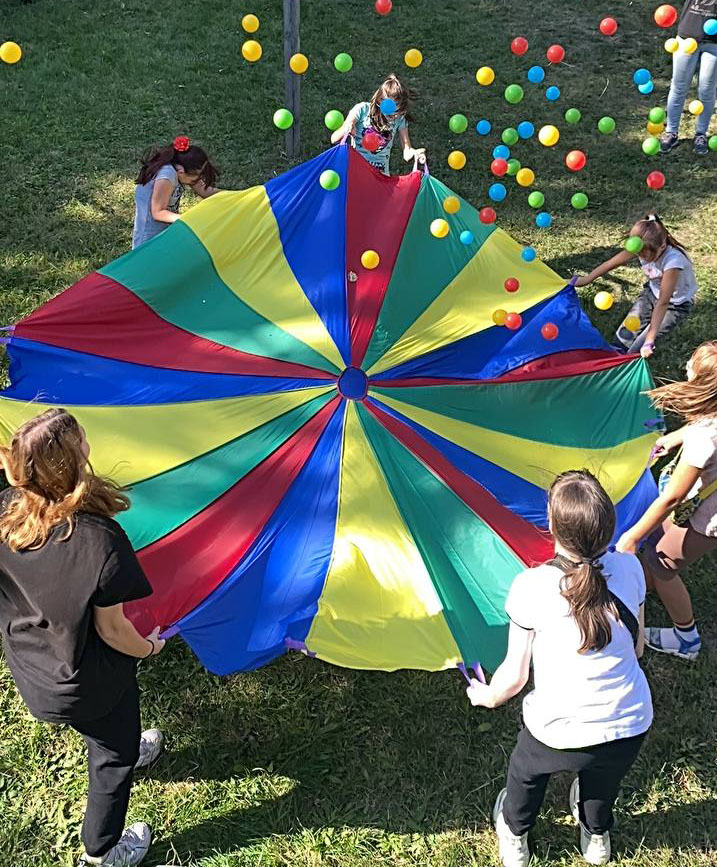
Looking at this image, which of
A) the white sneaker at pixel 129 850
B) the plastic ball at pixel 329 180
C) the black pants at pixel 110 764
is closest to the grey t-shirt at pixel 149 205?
the plastic ball at pixel 329 180

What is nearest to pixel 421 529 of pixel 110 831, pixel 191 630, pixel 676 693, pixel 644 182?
pixel 191 630

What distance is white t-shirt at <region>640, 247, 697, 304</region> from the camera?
13.8 ft

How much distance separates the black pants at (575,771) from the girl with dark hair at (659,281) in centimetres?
223

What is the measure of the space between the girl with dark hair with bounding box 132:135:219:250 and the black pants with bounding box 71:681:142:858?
258 centimetres

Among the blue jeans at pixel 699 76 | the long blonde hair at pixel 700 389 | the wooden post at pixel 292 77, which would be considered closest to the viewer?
the long blonde hair at pixel 700 389

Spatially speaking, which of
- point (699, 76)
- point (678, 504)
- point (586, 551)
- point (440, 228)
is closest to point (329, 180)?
point (440, 228)

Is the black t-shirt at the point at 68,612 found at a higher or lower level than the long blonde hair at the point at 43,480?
lower

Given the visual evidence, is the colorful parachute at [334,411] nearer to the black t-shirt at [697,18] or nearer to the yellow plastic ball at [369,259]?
the yellow plastic ball at [369,259]

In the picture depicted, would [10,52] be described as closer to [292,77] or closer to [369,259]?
[369,259]

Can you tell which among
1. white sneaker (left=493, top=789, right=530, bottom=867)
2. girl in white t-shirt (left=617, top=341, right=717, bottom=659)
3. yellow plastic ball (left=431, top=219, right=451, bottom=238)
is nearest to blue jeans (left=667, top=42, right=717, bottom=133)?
yellow plastic ball (left=431, top=219, right=451, bottom=238)

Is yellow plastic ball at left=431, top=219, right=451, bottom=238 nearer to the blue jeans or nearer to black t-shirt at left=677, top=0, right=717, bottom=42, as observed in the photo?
the blue jeans

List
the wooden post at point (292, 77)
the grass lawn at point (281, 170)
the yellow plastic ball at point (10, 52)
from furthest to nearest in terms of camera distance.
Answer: the wooden post at point (292, 77)
the yellow plastic ball at point (10, 52)
the grass lawn at point (281, 170)

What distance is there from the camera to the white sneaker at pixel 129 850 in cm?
270

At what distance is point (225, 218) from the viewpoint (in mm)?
4066
